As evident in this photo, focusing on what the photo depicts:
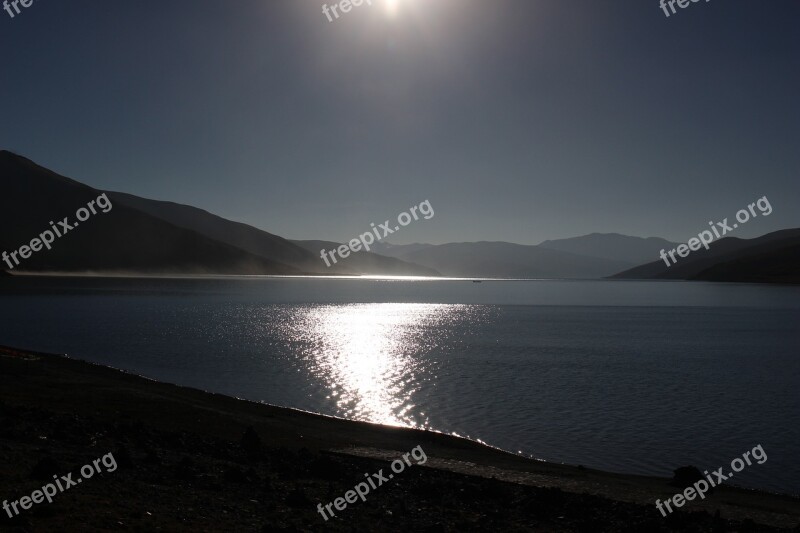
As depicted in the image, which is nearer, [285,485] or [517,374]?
[285,485]

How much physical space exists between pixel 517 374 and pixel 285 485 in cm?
3001

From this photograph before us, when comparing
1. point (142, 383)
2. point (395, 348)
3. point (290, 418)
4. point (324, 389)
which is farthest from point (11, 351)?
point (395, 348)

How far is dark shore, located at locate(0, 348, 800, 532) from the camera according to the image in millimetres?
11602

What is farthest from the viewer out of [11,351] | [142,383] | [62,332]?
[62,332]

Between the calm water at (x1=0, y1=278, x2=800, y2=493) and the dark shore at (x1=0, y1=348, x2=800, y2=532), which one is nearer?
the dark shore at (x1=0, y1=348, x2=800, y2=532)

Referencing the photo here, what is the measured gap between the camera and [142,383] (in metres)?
33.0

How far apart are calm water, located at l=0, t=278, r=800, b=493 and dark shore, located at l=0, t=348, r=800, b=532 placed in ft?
16.2

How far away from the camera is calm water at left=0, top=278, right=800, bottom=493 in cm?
2523

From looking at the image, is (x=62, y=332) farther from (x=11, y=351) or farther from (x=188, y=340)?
(x=11, y=351)

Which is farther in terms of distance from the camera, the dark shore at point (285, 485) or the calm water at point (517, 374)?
the calm water at point (517, 374)

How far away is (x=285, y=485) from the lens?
14.4m

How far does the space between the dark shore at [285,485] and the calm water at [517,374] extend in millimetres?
4950

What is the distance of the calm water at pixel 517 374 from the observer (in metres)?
25.2

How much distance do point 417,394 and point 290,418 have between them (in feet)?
34.7
